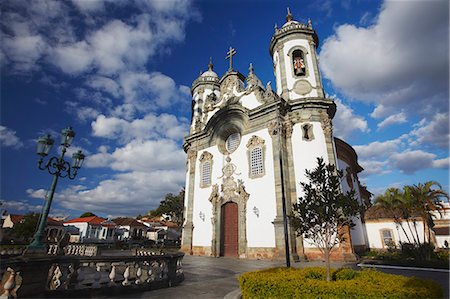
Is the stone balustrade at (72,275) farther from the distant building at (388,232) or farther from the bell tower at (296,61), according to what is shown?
the distant building at (388,232)

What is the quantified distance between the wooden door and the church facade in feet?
0.25

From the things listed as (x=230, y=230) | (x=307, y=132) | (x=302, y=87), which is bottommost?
(x=230, y=230)

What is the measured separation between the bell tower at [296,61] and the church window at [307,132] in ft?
9.88

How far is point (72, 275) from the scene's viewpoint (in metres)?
6.12

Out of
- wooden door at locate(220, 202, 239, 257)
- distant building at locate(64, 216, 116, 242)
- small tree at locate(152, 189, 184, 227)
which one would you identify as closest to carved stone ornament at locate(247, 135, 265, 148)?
wooden door at locate(220, 202, 239, 257)

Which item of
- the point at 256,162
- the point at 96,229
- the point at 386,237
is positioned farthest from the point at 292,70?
the point at 96,229

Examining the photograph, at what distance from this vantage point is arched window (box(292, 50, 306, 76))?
21.1 m

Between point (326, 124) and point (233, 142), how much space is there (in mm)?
8244

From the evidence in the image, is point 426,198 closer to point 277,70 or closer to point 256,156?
point 256,156

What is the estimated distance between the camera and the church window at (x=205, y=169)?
2244cm

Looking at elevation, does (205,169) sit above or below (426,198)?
above

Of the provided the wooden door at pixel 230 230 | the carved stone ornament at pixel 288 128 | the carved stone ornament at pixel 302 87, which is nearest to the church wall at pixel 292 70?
the carved stone ornament at pixel 302 87

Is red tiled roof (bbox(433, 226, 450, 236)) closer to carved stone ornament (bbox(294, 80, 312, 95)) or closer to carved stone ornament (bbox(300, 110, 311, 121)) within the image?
carved stone ornament (bbox(300, 110, 311, 121))

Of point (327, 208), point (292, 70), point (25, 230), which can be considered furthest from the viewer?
point (25, 230)
